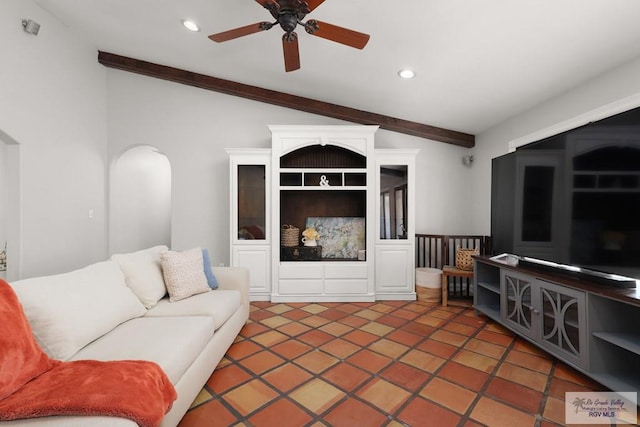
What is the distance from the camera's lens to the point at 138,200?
5.14 metres

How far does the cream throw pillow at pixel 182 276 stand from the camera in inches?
87.0

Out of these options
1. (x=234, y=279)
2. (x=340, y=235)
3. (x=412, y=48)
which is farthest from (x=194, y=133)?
(x=412, y=48)

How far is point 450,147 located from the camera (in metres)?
4.13

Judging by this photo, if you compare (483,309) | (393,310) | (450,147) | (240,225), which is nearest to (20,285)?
(240,225)

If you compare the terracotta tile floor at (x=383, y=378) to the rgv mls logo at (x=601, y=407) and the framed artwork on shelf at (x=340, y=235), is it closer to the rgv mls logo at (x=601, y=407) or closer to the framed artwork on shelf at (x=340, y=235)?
the rgv mls logo at (x=601, y=407)

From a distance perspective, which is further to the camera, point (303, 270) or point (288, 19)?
point (303, 270)

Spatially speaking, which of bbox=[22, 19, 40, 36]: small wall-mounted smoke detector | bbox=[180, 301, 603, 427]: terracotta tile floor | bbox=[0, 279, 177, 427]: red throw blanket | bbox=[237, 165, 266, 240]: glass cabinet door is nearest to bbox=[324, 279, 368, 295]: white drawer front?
bbox=[180, 301, 603, 427]: terracotta tile floor

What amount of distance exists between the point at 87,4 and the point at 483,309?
526cm

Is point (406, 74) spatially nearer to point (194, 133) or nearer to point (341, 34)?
point (341, 34)

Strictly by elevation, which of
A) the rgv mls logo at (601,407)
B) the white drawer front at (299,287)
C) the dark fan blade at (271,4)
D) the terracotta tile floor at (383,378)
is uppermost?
the dark fan blade at (271,4)

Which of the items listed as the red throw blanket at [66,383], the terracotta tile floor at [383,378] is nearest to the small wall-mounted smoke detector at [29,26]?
the red throw blanket at [66,383]

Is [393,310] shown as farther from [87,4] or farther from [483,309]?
[87,4]

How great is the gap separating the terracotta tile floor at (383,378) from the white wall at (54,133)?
261 cm

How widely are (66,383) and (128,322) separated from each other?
0.77m
